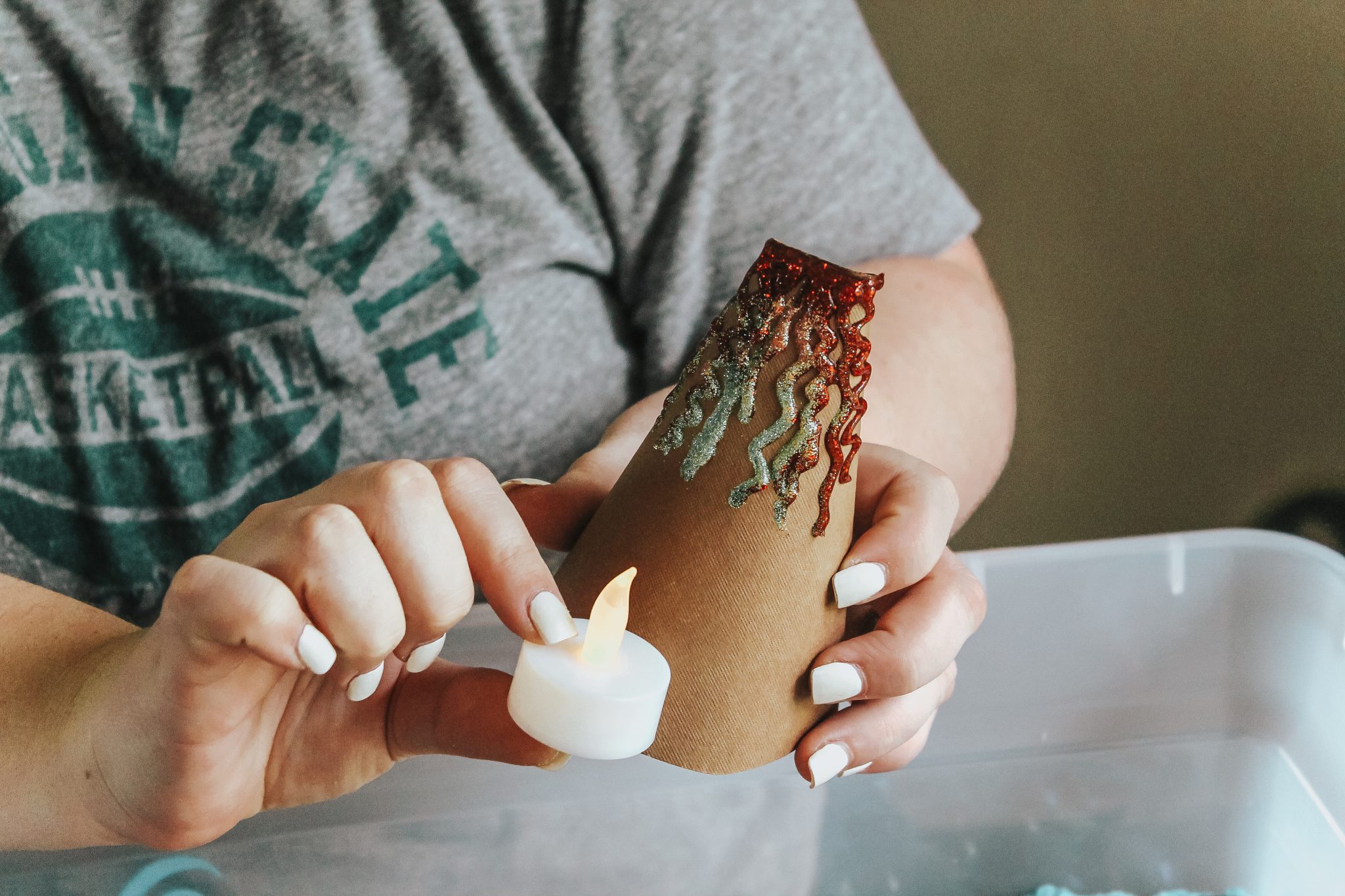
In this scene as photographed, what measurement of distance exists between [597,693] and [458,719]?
0.11 metres

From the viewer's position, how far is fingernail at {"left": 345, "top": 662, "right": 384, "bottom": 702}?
29cm

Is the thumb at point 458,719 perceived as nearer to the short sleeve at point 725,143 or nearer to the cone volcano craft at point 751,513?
the cone volcano craft at point 751,513

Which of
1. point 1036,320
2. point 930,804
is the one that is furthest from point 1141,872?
point 1036,320

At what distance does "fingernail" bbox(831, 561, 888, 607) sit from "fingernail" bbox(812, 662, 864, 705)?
2 cm

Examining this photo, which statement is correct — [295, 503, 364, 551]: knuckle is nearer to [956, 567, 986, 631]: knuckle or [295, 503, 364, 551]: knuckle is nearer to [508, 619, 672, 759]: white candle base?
[508, 619, 672, 759]: white candle base

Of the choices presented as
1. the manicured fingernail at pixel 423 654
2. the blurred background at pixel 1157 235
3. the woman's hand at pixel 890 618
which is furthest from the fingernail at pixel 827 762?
the blurred background at pixel 1157 235

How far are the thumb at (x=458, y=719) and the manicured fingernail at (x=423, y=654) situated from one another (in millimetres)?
36

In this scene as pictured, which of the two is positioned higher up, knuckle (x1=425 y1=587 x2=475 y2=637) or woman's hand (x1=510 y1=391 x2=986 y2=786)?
knuckle (x1=425 y1=587 x2=475 y2=637)

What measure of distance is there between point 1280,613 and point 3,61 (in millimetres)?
653

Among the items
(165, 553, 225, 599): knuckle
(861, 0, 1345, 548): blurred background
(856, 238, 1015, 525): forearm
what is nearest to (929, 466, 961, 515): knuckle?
(856, 238, 1015, 525): forearm

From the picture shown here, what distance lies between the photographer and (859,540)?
316mm

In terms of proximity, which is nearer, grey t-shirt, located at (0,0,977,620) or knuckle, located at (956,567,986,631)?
knuckle, located at (956,567,986,631)

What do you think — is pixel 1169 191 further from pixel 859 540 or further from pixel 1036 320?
pixel 859 540

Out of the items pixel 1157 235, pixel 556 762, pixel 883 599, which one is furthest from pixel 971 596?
pixel 1157 235
